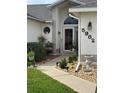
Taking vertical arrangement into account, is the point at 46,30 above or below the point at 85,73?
above

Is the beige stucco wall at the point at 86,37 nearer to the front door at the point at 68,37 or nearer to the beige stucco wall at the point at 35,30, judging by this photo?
the beige stucco wall at the point at 35,30

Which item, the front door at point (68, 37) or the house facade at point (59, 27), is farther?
the front door at point (68, 37)

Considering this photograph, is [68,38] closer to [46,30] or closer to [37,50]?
[46,30]

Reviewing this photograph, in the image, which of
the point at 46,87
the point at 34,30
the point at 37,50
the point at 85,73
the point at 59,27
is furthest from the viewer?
the point at 59,27

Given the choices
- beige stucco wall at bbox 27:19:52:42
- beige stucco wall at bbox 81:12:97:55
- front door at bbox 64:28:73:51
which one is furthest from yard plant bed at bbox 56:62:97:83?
front door at bbox 64:28:73:51

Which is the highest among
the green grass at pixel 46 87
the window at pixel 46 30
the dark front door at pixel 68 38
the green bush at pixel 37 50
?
the window at pixel 46 30

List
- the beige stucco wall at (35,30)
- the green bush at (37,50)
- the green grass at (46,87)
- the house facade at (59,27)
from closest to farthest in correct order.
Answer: the green grass at (46,87)
the green bush at (37,50)
the beige stucco wall at (35,30)
the house facade at (59,27)

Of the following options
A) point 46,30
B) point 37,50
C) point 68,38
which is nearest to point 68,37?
point 68,38

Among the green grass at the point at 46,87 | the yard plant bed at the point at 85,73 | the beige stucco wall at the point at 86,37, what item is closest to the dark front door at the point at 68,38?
the beige stucco wall at the point at 86,37

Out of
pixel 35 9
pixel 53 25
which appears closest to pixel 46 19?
pixel 53 25

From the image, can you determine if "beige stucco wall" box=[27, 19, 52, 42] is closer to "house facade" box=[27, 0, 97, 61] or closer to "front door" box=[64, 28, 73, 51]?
"house facade" box=[27, 0, 97, 61]
